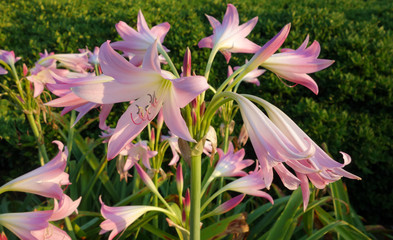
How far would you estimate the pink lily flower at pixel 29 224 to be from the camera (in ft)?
3.46

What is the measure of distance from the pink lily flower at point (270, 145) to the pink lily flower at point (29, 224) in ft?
2.16

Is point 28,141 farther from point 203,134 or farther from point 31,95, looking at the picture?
point 203,134

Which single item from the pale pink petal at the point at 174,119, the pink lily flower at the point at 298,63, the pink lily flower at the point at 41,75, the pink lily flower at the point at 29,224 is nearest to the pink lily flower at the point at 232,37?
the pink lily flower at the point at 298,63

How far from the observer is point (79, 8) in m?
5.52

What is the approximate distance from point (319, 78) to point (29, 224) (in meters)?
3.24

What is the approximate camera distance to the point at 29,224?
3.50 feet

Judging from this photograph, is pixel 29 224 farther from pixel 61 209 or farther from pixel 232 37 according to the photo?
pixel 232 37

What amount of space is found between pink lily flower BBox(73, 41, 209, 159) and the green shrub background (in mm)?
2196

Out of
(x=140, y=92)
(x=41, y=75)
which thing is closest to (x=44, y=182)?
(x=140, y=92)

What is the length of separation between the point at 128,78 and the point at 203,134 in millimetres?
297

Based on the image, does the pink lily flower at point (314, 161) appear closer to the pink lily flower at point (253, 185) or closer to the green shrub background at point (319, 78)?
the pink lily flower at point (253, 185)

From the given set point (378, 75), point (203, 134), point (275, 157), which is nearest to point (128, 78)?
point (203, 134)

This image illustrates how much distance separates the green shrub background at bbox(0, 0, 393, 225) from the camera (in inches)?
129

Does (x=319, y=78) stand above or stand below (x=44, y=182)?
below
